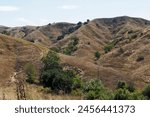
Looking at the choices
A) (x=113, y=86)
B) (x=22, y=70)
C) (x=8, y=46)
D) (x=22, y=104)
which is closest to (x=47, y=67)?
(x=22, y=70)

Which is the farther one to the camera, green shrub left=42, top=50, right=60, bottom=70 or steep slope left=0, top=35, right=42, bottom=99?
green shrub left=42, top=50, right=60, bottom=70

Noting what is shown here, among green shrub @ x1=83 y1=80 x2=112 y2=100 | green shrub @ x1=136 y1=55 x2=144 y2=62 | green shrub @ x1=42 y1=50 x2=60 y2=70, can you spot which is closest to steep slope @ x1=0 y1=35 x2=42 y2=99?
green shrub @ x1=42 y1=50 x2=60 y2=70

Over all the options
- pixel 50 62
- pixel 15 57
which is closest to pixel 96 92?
pixel 50 62

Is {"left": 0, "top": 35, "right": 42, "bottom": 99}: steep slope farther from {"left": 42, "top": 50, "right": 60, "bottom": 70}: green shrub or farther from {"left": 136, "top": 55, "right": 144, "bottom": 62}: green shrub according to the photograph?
{"left": 136, "top": 55, "right": 144, "bottom": 62}: green shrub

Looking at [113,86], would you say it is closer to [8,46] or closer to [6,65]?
[6,65]

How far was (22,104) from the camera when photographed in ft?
28.2

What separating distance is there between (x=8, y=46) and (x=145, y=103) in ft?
313

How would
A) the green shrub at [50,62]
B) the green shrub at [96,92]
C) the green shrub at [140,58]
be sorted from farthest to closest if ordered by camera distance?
the green shrub at [140,58] < the green shrub at [50,62] < the green shrub at [96,92]

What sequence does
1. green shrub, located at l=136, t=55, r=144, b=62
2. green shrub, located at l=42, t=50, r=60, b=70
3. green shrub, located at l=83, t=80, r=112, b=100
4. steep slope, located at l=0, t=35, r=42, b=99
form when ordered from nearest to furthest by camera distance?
1. green shrub, located at l=83, t=80, r=112, b=100
2. steep slope, located at l=0, t=35, r=42, b=99
3. green shrub, located at l=42, t=50, r=60, b=70
4. green shrub, located at l=136, t=55, r=144, b=62

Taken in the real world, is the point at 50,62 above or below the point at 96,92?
below

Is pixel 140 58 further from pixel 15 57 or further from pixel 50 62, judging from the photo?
pixel 50 62

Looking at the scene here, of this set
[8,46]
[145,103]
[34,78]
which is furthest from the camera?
[8,46]

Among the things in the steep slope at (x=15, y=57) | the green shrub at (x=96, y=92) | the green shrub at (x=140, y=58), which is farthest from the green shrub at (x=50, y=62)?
the green shrub at (x=140, y=58)

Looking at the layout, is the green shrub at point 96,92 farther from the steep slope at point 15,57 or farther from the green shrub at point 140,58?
the green shrub at point 140,58
